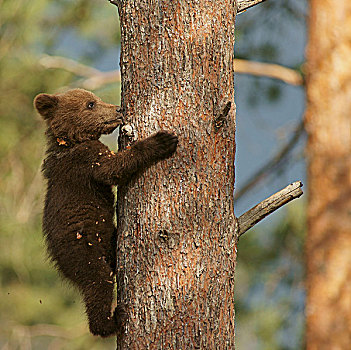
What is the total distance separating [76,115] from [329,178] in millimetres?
3667

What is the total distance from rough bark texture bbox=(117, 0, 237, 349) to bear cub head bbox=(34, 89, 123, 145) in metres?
0.48

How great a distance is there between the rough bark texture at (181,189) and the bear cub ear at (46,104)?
35.0 inches

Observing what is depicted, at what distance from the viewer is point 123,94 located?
2.92 m

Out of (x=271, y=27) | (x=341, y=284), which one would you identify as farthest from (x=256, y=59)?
(x=341, y=284)

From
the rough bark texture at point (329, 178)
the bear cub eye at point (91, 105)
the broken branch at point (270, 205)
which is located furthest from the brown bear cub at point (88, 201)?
the rough bark texture at point (329, 178)

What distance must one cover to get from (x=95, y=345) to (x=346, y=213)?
6352mm

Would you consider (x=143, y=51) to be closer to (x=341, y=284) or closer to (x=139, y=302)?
(x=139, y=302)

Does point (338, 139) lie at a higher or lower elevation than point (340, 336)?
higher

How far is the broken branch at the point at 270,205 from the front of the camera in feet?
9.25

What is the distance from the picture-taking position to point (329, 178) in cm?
628

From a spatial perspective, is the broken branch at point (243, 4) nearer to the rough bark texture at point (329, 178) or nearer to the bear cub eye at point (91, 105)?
the bear cub eye at point (91, 105)

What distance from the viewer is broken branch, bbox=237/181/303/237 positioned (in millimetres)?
2820

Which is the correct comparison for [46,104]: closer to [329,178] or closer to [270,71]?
[329,178]

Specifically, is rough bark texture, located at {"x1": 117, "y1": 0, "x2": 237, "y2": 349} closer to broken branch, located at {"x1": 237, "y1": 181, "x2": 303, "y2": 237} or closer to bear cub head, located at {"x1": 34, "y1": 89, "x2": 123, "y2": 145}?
broken branch, located at {"x1": 237, "y1": 181, "x2": 303, "y2": 237}
